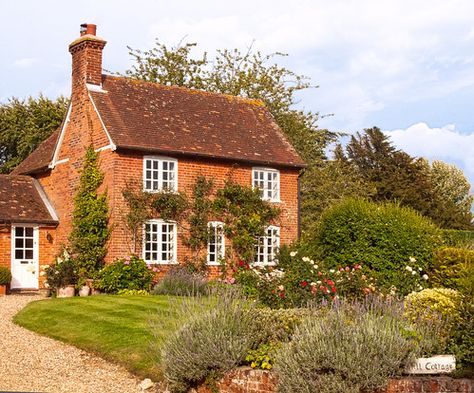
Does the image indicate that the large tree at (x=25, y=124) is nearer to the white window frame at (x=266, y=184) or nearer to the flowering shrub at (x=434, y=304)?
the white window frame at (x=266, y=184)

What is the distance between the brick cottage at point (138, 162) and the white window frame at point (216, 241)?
0.13ft

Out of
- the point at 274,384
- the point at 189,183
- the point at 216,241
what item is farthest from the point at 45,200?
the point at 274,384

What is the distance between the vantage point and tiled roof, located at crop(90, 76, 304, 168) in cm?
2386

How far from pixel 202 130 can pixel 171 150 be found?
8.19 ft

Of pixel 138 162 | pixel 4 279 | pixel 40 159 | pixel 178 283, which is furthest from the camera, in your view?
pixel 40 159

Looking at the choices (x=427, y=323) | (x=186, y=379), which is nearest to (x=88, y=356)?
(x=186, y=379)

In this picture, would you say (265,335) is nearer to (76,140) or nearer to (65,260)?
(65,260)

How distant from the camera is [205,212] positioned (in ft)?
79.8

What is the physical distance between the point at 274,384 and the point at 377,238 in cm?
1062

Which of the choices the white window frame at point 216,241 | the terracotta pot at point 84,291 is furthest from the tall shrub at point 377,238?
the terracotta pot at point 84,291

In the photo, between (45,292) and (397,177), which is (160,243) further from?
(397,177)

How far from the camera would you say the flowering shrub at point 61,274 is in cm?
2238

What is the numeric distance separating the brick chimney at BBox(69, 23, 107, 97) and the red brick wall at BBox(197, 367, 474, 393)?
16807 mm

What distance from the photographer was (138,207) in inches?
909
